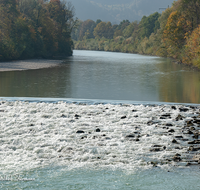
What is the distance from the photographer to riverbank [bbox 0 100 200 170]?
525cm

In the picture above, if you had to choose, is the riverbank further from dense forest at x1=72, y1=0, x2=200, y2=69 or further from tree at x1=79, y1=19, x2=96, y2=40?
tree at x1=79, y1=19, x2=96, y2=40

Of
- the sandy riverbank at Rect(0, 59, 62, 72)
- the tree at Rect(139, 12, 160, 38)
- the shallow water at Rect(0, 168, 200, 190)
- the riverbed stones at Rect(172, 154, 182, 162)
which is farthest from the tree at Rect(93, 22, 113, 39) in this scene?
the shallow water at Rect(0, 168, 200, 190)

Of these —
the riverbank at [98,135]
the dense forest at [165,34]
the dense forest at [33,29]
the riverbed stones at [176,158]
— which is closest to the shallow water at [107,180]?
the riverbank at [98,135]

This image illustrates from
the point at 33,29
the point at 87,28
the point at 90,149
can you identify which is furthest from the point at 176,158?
the point at 87,28

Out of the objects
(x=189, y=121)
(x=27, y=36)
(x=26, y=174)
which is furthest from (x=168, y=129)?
(x=27, y=36)

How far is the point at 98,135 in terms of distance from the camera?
6594 millimetres

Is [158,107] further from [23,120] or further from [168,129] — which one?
[23,120]

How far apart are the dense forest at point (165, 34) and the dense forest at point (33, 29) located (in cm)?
408

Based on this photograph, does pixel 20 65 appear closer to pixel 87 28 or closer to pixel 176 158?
pixel 176 158

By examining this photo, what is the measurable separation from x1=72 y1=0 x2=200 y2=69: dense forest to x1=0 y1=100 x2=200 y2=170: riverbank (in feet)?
49.2

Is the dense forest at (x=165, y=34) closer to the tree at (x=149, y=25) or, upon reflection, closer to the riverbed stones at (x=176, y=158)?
the tree at (x=149, y=25)

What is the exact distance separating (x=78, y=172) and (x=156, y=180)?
1.26m

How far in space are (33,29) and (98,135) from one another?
111 feet

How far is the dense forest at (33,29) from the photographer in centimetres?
3303
